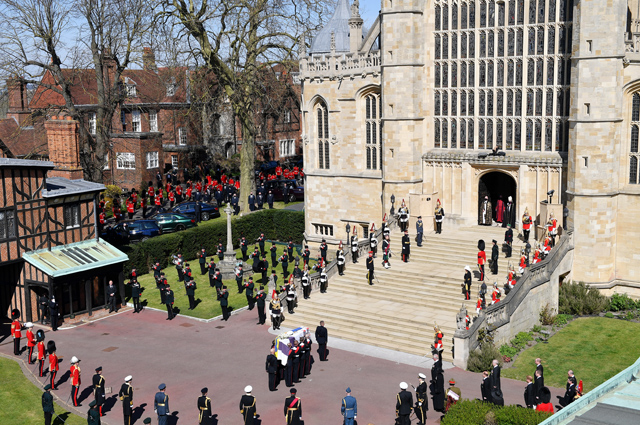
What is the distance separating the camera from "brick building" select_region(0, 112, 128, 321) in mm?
29906

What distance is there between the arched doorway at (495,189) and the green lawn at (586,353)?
7.55 meters

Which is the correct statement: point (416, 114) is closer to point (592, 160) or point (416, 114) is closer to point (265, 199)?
point (592, 160)

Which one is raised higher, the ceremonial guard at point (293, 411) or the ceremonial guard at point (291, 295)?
the ceremonial guard at point (291, 295)

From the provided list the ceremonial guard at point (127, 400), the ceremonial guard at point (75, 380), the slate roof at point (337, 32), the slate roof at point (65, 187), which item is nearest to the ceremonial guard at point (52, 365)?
the ceremonial guard at point (75, 380)

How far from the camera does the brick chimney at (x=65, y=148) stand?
34188 millimetres

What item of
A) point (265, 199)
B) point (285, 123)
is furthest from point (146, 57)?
point (285, 123)

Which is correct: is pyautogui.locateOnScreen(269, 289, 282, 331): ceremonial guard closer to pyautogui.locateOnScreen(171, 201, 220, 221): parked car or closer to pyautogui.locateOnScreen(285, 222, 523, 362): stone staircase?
pyautogui.locateOnScreen(285, 222, 523, 362): stone staircase

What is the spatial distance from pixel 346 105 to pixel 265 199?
44.7ft

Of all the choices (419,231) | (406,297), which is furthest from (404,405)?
(419,231)

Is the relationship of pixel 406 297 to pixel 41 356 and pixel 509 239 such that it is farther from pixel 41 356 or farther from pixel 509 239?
pixel 41 356

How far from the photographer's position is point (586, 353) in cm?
2755

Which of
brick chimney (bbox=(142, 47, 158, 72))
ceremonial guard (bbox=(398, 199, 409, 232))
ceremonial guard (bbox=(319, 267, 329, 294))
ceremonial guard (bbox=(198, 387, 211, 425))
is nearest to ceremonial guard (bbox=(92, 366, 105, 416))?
ceremonial guard (bbox=(198, 387, 211, 425))

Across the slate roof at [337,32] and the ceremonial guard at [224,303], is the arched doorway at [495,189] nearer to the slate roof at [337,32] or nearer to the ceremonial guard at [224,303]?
the ceremonial guard at [224,303]

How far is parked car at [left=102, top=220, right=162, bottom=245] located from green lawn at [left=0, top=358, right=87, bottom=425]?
46.0 feet
